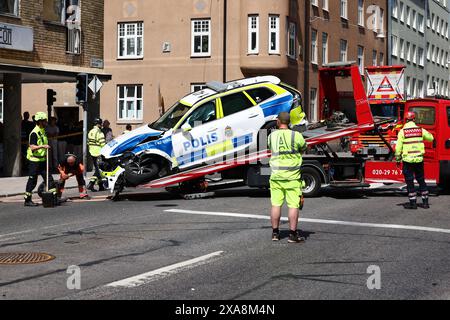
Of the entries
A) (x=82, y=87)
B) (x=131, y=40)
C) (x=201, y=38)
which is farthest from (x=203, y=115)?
(x=131, y=40)

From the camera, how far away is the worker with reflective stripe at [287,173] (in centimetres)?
961

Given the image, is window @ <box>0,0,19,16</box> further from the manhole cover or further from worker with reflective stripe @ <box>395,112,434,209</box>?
the manhole cover

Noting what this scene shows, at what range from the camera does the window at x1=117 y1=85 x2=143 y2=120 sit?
38.5m

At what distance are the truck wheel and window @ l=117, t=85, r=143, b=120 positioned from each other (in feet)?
78.4

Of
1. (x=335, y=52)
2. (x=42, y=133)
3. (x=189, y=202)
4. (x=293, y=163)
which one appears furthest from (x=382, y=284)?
(x=335, y=52)

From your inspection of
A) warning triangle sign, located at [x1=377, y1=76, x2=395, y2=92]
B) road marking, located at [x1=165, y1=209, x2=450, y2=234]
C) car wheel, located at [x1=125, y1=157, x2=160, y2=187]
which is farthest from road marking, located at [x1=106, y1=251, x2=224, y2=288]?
warning triangle sign, located at [x1=377, y1=76, x2=395, y2=92]

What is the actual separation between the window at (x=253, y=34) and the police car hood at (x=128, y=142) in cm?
2074

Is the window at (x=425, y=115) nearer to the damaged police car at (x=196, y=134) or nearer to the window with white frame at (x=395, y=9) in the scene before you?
the damaged police car at (x=196, y=134)

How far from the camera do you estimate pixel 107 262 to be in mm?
8328

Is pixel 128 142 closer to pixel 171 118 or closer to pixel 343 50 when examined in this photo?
pixel 171 118

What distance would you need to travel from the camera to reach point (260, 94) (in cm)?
1594

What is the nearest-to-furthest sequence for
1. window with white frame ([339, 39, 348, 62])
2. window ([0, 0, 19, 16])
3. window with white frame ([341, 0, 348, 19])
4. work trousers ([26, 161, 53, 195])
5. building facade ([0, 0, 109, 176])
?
work trousers ([26, 161, 53, 195])
window ([0, 0, 19, 16])
building facade ([0, 0, 109, 176])
window with white frame ([339, 39, 348, 62])
window with white frame ([341, 0, 348, 19])

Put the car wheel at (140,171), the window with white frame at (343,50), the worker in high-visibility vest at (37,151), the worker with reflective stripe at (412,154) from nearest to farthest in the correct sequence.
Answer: the worker with reflective stripe at (412,154) < the worker in high-visibility vest at (37,151) < the car wheel at (140,171) < the window with white frame at (343,50)

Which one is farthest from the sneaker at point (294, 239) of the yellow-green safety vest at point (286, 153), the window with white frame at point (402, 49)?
the window with white frame at point (402, 49)
